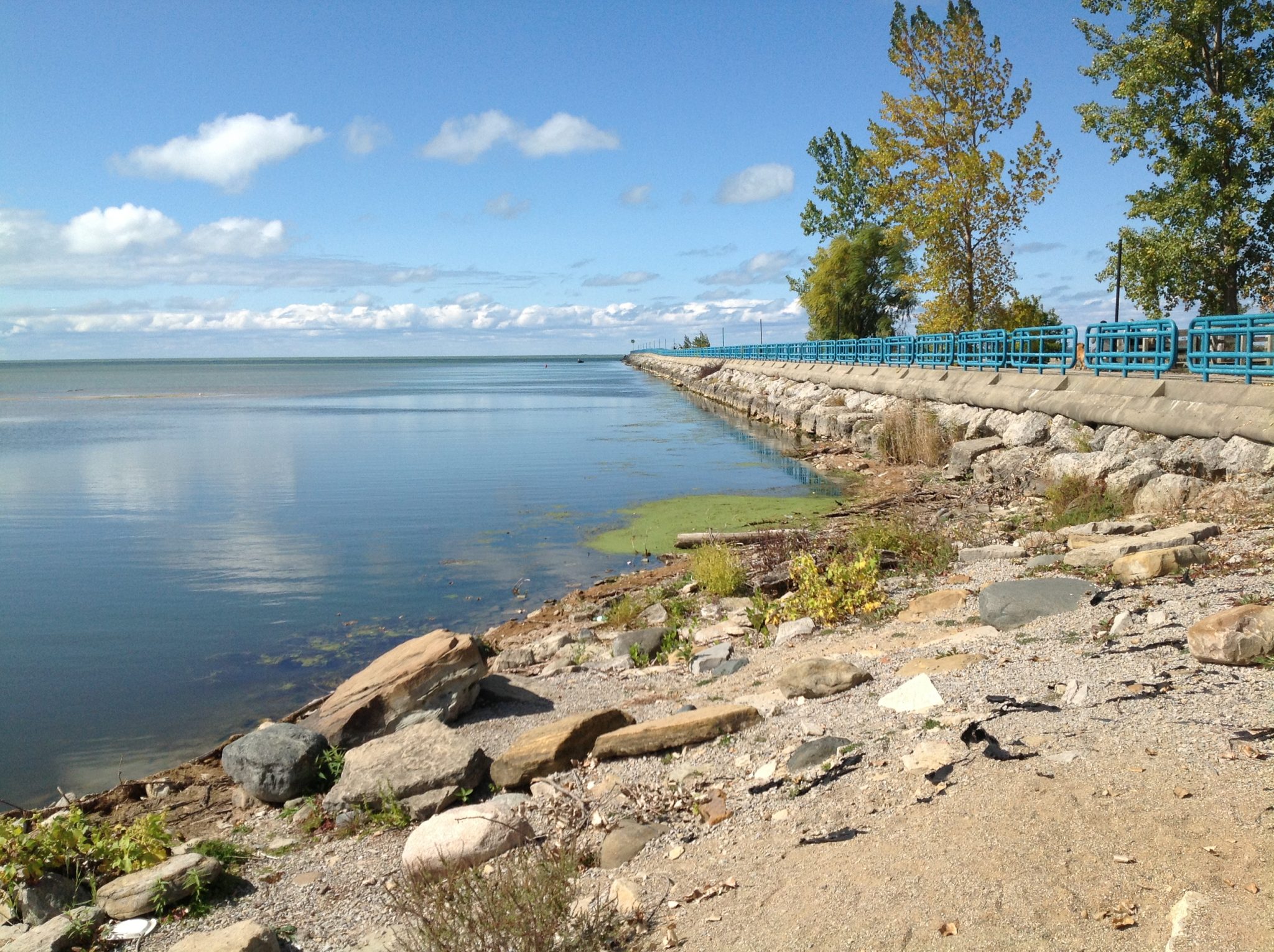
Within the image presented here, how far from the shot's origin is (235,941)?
4.37 meters

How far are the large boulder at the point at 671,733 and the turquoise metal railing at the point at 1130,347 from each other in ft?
39.5

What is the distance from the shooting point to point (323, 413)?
50688mm

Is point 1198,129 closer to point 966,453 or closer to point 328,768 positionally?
point 966,453

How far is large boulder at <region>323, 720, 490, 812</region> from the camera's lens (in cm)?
622

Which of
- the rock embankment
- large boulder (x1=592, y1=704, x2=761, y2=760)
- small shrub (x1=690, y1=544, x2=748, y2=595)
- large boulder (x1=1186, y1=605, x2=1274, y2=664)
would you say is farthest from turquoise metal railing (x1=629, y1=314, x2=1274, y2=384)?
A: large boulder (x1=592, y1=704, x2=761, y2=760)

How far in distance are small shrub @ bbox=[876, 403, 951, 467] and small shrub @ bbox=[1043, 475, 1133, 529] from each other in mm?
6977

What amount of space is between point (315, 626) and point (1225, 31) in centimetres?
3015

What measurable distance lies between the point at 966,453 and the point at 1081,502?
5.79 meters

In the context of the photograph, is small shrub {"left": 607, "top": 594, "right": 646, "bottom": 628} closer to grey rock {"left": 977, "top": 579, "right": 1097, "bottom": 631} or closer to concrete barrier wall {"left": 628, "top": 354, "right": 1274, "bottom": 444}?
grey rock {"left": 977, "top": 579, "right": 1097, "bottom": 631}

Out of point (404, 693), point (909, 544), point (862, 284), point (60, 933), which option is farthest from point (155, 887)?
point (862, 284)

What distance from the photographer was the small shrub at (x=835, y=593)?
901 centimetres

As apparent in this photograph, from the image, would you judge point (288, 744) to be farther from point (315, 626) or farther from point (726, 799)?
point (315, 626)

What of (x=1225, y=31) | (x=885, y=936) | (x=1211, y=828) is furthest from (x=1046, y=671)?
(x=1225, y=31)

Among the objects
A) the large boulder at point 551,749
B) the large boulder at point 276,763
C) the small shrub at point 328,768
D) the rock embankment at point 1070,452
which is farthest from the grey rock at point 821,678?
the rock embankment at point 1070,452
